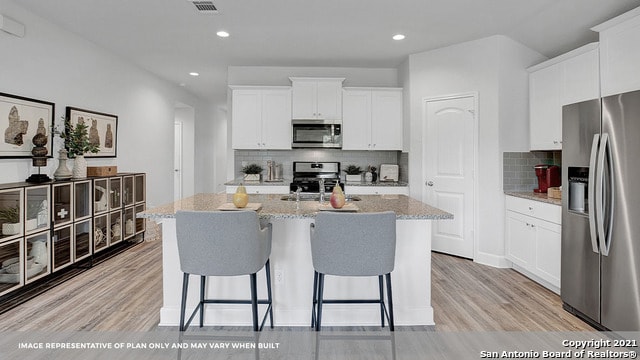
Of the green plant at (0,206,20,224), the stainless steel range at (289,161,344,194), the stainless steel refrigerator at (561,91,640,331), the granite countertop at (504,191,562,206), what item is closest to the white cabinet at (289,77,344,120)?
the stainless steel range at (289,161,344,194)

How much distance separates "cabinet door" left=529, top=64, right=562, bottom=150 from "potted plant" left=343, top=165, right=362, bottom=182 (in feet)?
7.30

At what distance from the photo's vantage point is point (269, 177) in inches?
214

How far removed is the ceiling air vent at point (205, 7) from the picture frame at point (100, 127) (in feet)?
6.42

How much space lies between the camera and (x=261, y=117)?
17.3 feet

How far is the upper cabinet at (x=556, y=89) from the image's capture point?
10.5ft

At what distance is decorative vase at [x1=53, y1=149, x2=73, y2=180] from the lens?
377 centimetres

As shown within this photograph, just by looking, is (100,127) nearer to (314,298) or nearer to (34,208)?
(34,208)

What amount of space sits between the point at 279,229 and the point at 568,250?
219 cm

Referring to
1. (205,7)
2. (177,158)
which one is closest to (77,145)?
(205,7)

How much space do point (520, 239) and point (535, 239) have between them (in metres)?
0.29

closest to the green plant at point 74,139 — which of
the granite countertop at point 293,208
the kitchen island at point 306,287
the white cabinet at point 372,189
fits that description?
the granite countertop at point 293,208

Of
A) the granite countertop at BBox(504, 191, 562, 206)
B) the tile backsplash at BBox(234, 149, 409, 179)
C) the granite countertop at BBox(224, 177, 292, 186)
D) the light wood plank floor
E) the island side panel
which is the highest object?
the tile backsplash at BBox(234, 149, 409, 179)

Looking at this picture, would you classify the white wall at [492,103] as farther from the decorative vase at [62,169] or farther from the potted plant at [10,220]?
the potted plant at [10,220]

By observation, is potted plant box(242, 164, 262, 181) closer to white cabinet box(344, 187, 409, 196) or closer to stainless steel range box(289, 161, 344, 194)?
stainless steel range box(289, 161, 344, 194)
